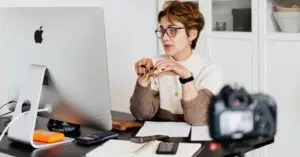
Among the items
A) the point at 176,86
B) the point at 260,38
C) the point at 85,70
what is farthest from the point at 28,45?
the point at 260,38

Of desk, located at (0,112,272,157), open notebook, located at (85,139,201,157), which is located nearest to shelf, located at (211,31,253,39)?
desk, located at (0,112,272,157)

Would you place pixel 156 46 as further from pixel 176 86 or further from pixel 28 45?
pixel 28 45

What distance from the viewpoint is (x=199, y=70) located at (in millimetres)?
1993

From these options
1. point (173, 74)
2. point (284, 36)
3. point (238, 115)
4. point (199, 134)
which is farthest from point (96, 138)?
point (284, 36)

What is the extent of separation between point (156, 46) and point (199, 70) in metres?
1.42

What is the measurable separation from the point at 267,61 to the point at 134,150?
1.58m

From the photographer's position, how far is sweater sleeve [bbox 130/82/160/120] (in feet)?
6.40

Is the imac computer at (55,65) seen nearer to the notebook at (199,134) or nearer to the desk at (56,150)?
the desk at (56,150)

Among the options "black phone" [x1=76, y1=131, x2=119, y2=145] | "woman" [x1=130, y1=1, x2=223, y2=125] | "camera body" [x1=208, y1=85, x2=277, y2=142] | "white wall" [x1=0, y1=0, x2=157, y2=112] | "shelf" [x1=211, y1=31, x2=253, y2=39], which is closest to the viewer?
"camera body" [x1=208, y1=85, x2=277, y2=142]

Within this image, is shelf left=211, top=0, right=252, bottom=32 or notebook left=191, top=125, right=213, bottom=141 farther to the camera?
shelf left=211, top=0, right=252, bottom=32

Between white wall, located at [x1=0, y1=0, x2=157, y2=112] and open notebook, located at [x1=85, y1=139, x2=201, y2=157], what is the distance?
1.54 m

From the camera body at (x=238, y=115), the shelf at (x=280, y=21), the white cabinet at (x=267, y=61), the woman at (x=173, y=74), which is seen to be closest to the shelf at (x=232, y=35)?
the white cabinet at (x=267, y=61)

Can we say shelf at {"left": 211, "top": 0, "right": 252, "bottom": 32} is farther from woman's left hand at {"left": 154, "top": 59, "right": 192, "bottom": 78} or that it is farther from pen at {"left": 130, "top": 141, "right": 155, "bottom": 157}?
pen at {"left": 130, "top": 141, "right": 155, "bottom": 157}

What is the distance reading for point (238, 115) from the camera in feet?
2.23
